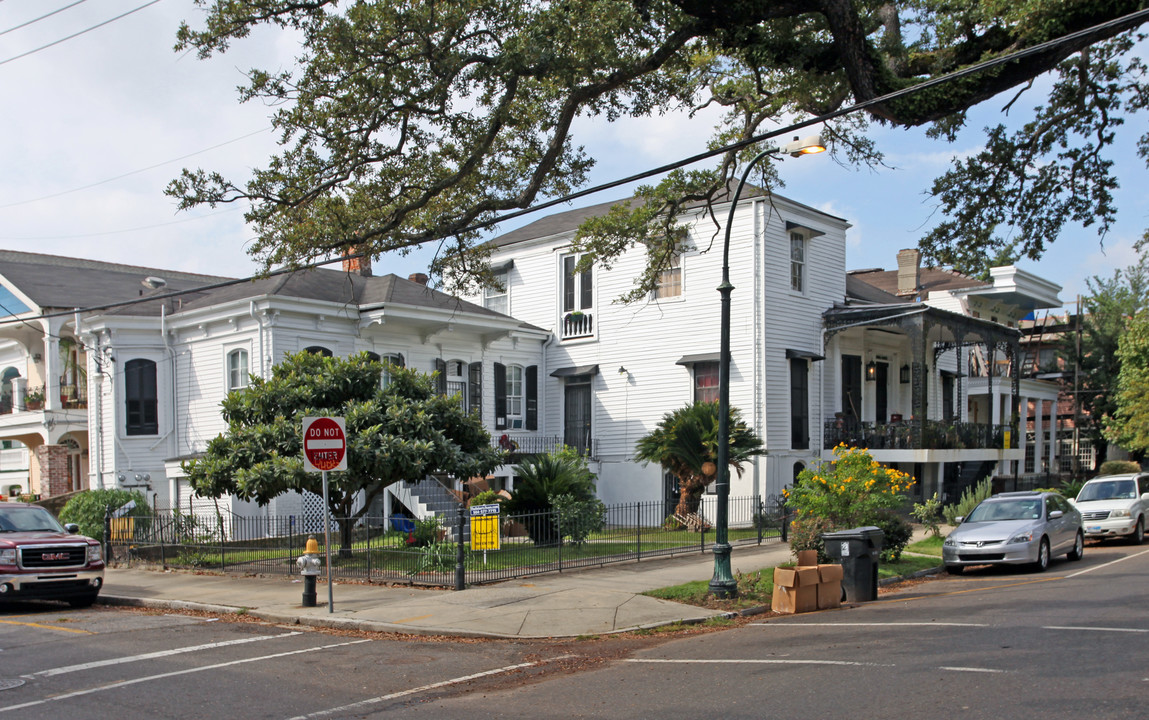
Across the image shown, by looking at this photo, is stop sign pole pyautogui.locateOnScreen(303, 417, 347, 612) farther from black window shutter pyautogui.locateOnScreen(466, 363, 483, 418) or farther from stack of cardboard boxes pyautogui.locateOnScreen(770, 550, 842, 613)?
black window shutter pyautogui.locateOnScreen(466, 363, 483, 418)

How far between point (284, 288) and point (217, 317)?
216 centimetres

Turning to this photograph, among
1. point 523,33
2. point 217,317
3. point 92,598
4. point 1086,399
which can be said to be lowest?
point 92,598

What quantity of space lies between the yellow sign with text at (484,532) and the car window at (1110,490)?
15.7 meters

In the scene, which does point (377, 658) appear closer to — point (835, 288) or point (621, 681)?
A: point (621, 681)

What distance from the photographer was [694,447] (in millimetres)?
23969

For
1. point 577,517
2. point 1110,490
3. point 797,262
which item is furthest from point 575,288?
point 1110,490

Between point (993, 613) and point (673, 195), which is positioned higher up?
point (673, 195)

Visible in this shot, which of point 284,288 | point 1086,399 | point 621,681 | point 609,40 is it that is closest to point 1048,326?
point 1086,399

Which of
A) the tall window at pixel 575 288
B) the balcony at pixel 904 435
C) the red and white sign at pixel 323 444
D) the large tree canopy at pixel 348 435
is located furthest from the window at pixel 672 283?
the red and white sign at pixel 323 444

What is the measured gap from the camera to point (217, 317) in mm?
25812

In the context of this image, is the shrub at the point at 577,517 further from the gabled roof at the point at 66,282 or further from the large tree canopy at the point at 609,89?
the gabled roof at the point at 66,282

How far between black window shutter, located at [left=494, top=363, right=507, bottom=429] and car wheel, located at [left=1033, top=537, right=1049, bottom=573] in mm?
16816

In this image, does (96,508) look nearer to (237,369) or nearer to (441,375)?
(237,369)

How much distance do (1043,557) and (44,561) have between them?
17.6 m
